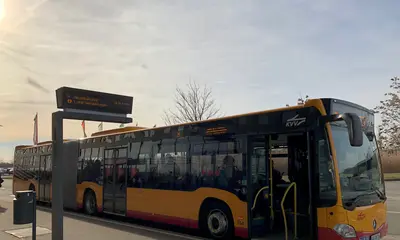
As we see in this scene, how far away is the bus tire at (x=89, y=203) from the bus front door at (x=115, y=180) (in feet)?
3.12

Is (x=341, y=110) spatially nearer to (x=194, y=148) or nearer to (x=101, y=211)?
(x=194, y=148)

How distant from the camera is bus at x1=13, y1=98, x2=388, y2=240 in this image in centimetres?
680

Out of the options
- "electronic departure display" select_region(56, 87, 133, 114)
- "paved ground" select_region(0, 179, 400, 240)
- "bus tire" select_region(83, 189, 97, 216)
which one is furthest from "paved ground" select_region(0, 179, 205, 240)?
"electronic departure display" select_region(56, 87, 133, 114)

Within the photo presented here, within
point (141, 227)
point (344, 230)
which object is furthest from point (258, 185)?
point (141, 227)

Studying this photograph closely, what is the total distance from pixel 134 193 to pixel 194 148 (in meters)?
3.05

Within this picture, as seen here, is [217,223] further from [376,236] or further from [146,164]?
[376,236]

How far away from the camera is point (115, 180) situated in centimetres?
1258

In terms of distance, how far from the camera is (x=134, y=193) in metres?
11.6

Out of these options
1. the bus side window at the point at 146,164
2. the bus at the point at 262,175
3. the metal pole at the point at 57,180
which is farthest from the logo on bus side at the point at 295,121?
the bus side window at the point at 146,164

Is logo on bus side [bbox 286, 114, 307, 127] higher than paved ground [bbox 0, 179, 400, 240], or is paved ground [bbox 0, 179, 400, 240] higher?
logo on bus side [bbox 286, 114, 307, 127]

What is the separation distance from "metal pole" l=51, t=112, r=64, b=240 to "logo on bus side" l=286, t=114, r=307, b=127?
14.6 feet

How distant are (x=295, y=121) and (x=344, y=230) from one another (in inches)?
83.8

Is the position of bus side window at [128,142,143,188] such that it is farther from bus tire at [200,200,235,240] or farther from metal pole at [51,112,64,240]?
metal pole at [51,112,64,240]

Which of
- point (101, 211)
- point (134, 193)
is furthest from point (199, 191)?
point (101, 211)
